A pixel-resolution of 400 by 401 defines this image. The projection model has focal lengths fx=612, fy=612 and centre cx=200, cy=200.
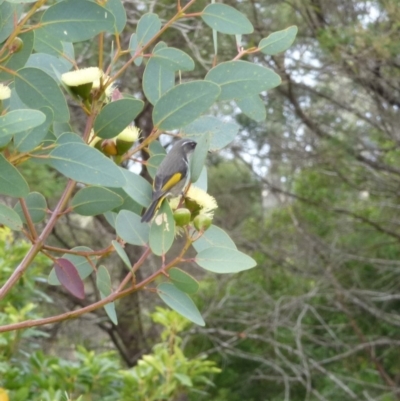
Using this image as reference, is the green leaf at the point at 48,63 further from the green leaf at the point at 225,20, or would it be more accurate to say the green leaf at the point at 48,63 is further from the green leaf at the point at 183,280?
the green leaf at the point at 183,280

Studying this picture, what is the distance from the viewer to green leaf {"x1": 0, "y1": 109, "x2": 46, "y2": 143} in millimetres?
591

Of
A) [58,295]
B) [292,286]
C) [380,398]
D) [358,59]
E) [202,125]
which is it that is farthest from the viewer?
[292,286]

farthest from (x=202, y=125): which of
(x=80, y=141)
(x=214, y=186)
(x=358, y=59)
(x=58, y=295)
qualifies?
(x=214, y=186)

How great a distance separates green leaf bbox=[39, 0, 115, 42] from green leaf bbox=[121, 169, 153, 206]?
0.56 ft

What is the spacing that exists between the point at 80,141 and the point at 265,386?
5047mm

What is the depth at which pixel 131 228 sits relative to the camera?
0.74m

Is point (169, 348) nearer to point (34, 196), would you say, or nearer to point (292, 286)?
point (34, 196)

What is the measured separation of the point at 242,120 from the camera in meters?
5.65

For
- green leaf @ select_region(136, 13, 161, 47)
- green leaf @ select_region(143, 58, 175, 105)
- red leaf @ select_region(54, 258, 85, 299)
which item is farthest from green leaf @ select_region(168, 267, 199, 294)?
green leaf @ select_region(136, 13, 161, 47)

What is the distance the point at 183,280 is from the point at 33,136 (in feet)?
0.80

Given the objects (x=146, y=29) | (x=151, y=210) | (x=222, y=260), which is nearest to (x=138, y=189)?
(x=151, y=210)

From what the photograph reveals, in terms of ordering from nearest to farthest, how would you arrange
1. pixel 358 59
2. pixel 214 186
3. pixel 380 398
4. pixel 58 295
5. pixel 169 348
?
pixel 169 348 < pixel 358 59 < pixel 380 398 < pixel 58 295 < pixel 214 186

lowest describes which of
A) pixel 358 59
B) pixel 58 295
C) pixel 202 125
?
pixel 58 295

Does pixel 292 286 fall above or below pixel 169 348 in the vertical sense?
below
